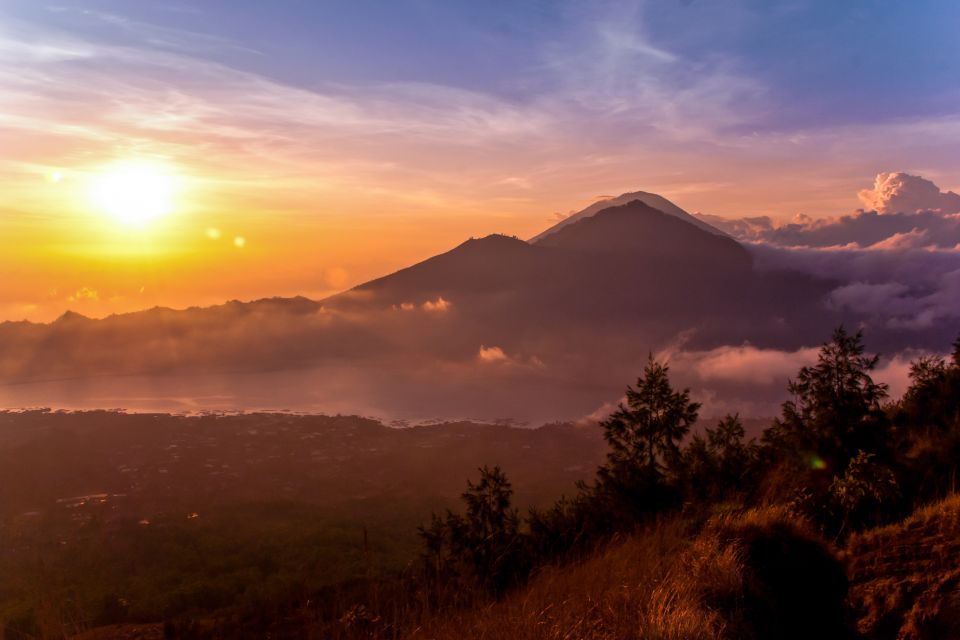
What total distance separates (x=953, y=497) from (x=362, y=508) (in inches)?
5044

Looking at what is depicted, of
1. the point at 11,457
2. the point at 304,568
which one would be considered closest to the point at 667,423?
the point at 304,568

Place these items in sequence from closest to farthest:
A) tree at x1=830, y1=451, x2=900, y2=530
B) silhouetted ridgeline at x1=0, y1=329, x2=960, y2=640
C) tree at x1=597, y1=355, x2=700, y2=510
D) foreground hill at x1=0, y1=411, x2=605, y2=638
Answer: silhouetted ridgeline at x1=0, y1=329, x2=960, y2=640 → tree at x1=830, y1=451, x2=900, y2=530 → tree at x1=597, y1=355, x2=700, y2=510 → foreground hill at x1=0, y1=411, x2=605, y2=638

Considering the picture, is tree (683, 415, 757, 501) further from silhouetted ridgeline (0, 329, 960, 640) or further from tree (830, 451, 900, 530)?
tree (830, 451, 900, 530)

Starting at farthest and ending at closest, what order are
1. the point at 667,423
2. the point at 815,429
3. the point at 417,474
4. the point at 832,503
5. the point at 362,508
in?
the point at 417,474
the point at 362,508
the point at 667,423
the point at 815,429
the point at 832,503

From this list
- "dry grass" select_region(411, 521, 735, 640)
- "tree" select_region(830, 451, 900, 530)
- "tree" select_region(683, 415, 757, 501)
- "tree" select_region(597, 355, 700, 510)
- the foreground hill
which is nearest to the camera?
"dry grass" select_region(411, 521, 735, 640)

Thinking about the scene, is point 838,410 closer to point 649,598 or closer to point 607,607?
point 649,598

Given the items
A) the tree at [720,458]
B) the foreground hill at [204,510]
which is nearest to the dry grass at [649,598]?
the foreground hill at [204,510]

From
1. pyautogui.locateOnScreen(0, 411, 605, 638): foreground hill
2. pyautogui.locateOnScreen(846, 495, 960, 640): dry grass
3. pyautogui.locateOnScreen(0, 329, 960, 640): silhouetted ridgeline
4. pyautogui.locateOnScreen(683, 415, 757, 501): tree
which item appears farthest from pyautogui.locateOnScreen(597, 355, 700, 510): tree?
pyautogui.locateOnScreen(846, 495, 960, 640): dry grass

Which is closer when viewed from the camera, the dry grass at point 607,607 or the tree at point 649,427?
the dry grass at point 607,607

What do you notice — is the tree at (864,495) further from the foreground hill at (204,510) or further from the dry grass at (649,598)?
the foreground hill at (204,510)

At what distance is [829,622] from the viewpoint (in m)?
4.96

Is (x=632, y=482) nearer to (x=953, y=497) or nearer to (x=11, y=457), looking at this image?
(x=953, y=497)

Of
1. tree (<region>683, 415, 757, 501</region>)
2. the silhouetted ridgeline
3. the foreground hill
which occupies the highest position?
the silhouetted ridgeline

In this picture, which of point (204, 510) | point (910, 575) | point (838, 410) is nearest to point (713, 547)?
point (910, 575)
